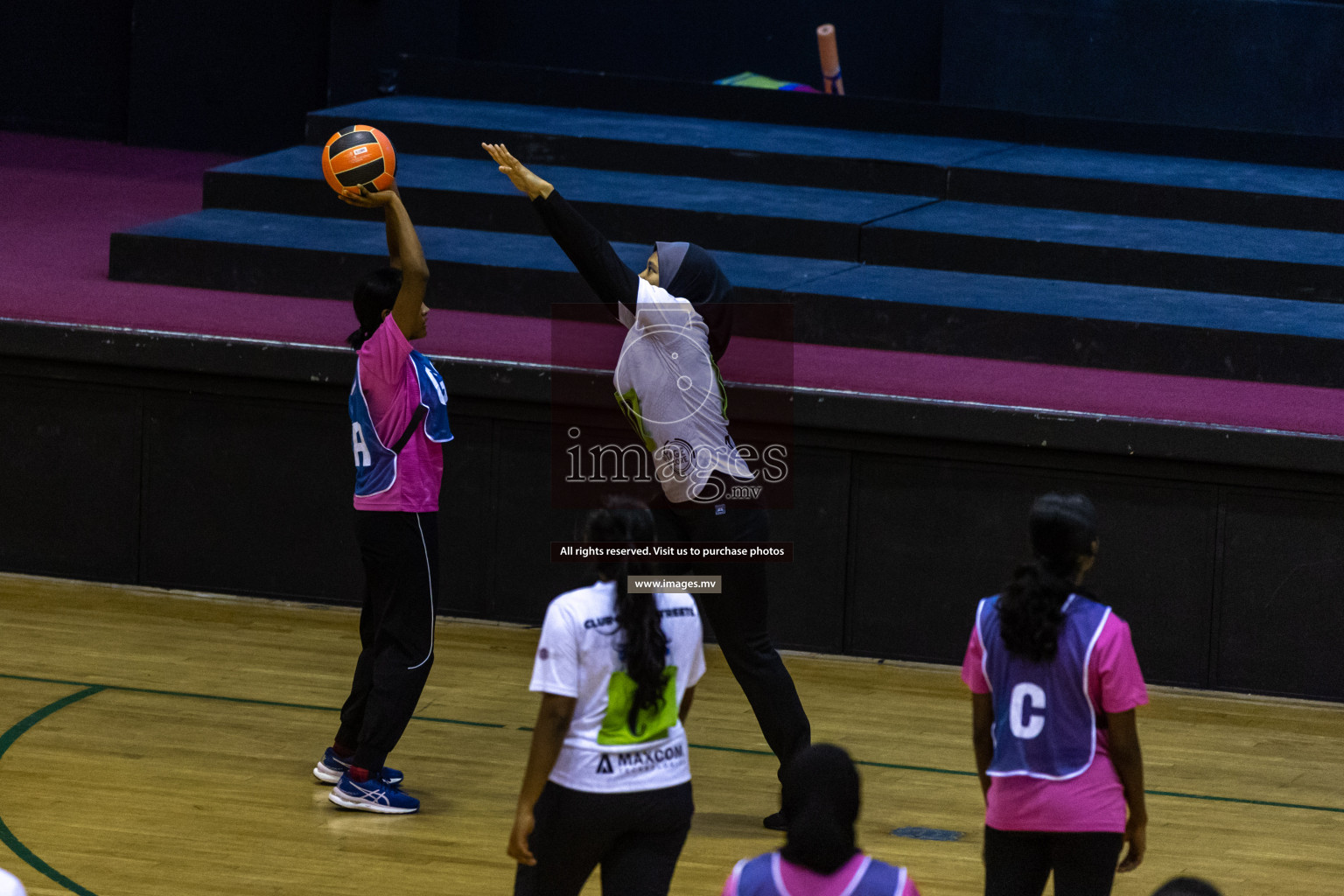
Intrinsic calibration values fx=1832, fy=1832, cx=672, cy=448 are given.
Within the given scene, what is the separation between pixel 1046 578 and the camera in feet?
11.9

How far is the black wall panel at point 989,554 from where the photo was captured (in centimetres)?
689

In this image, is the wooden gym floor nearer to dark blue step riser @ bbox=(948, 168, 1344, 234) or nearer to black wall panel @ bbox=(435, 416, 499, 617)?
black wall panel @ bbox=(435, 416, 499, 617)

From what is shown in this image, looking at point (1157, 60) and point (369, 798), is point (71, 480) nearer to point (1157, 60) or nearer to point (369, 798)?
point (369, 798)

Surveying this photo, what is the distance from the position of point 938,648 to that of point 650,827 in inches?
146

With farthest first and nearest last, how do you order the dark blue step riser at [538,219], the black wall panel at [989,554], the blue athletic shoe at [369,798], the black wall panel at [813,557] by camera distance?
1. the dark blue step riser at [538,219]
2. the black wall panel at [813,557]
3. the black wall panel at [989,554]
4. the blue athletic shoe at [369,798]

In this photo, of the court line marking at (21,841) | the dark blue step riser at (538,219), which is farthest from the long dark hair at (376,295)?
the dark blue step riser at (538,219)

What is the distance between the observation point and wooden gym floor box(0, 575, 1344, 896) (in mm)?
5059

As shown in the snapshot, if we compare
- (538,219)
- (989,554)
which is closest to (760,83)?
(538,219)

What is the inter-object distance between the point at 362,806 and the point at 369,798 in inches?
1.4

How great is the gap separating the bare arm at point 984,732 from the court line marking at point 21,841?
7.85 ft

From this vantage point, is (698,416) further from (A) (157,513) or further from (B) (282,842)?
(A) (157,513)

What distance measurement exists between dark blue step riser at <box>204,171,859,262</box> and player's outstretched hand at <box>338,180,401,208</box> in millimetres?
3789

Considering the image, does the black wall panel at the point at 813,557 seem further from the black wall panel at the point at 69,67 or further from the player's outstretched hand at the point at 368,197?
the black wall panel at the point at 69,67

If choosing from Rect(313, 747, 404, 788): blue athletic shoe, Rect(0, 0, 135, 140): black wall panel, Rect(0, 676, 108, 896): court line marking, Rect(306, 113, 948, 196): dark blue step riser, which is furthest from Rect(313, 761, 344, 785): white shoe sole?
Rect(0, 0, 135, 140): black wall panel
